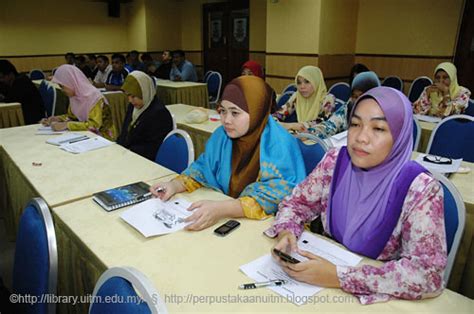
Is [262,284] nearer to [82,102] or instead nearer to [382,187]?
[382,187]

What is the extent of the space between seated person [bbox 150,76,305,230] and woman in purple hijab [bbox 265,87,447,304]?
0.44 ft

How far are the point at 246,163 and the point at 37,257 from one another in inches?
34.6

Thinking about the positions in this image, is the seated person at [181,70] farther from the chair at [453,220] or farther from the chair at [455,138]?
the chair at [453,220]

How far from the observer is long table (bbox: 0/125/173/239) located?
1.73m

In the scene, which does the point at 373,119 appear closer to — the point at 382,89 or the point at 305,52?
the point at 382,89

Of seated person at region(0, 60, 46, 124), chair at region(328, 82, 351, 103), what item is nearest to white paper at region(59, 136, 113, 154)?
seated person at region(0, 60, 46, 124)

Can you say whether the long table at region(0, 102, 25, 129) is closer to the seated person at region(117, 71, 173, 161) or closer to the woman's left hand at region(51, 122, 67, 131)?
the woman's left hand at region(51, 122, 67, 131)

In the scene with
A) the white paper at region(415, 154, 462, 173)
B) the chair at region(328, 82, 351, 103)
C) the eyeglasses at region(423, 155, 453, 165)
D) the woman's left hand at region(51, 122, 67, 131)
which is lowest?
the white paper at region(415, 154, 462, 173)

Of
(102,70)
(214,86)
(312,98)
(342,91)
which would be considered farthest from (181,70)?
(312,98)

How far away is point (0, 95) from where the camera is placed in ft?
15.4

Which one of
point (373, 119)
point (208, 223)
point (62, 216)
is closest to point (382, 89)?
point (373, 119)

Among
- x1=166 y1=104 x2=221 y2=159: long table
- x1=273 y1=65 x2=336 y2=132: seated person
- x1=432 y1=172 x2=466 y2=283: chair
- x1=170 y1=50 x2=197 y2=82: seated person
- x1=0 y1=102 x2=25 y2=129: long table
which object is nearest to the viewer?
x1=432 y1=172 x2=466 y2=283: chair

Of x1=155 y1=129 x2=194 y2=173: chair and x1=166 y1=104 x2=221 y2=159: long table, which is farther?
x1=166 y1=104 x2=221 y2=159: long table

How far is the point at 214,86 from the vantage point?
660 cm
